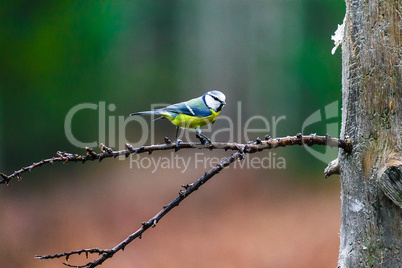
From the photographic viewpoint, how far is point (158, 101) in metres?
4.08

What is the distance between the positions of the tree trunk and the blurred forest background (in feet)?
7.46

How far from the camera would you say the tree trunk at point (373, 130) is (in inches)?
27.5

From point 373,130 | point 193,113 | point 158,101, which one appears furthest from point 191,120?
point 158,101

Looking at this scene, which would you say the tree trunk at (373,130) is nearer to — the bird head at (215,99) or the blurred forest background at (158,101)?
the bird head at (215,99)

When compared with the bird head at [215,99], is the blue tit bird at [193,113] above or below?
below

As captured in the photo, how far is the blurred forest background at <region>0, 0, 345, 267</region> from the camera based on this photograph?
312 cm

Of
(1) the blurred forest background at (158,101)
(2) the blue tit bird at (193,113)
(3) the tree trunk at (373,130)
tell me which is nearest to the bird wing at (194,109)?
(2) the blue tit bird at (193,113)

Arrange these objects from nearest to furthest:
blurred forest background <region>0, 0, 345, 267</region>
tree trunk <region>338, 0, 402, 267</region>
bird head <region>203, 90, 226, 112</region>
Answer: tree trunk <region>338, 0, 402, 267</region> → bird head <region>203, 90, 226, 112</region> → blurred forest background <region>0, 0, 345, 267</region>

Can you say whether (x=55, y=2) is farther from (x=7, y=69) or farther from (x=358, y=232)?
(x=358, y=232)

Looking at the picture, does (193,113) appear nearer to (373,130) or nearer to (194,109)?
(194,109)

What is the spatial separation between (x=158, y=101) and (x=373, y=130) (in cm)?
346

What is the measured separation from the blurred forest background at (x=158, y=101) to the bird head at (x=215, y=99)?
6.66 ft

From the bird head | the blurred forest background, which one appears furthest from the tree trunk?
the blurred forest background

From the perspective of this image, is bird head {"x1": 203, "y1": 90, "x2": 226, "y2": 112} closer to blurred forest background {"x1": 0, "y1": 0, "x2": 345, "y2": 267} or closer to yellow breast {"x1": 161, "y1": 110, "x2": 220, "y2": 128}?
yellow breast {"x1": 161, "y1": 110, "x2": 220, "y2": 128}
